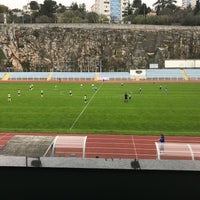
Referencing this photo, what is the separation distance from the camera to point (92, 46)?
77188mm

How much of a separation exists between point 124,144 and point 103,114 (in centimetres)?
852

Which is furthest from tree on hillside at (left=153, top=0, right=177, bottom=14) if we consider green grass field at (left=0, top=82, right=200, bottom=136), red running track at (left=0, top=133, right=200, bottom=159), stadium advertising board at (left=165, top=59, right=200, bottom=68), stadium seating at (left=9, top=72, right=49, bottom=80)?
red running track at (left=0, top=133, right=200, bottom=159)

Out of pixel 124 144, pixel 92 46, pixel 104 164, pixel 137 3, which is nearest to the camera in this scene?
pixel 104 164

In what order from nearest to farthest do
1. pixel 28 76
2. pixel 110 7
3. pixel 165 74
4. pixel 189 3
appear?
pixel 165 74 < pixel 28 76 < pixel 110 7 < pixel 189 3

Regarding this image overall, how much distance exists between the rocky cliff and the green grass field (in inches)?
1625

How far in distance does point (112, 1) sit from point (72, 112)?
118315mm

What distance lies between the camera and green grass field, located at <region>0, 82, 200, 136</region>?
19.3 m

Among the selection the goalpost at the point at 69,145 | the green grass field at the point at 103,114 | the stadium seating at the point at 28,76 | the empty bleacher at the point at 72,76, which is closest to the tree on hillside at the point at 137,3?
the empty bleacher at the point at 72,76

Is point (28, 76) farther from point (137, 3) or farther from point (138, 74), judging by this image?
point (137, 3)

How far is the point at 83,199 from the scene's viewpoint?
294 centimetres

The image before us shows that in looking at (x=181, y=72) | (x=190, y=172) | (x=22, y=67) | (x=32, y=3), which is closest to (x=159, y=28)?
(x=181, y=72)

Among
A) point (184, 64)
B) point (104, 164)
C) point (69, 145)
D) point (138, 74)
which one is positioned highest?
point (104, 164)

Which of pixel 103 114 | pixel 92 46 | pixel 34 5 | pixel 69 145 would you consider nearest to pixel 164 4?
pixel 34 5

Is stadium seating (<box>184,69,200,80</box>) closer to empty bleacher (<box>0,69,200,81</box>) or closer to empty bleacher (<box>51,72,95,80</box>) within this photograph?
empty bleacher (<box>0,69,200,81</box>)
